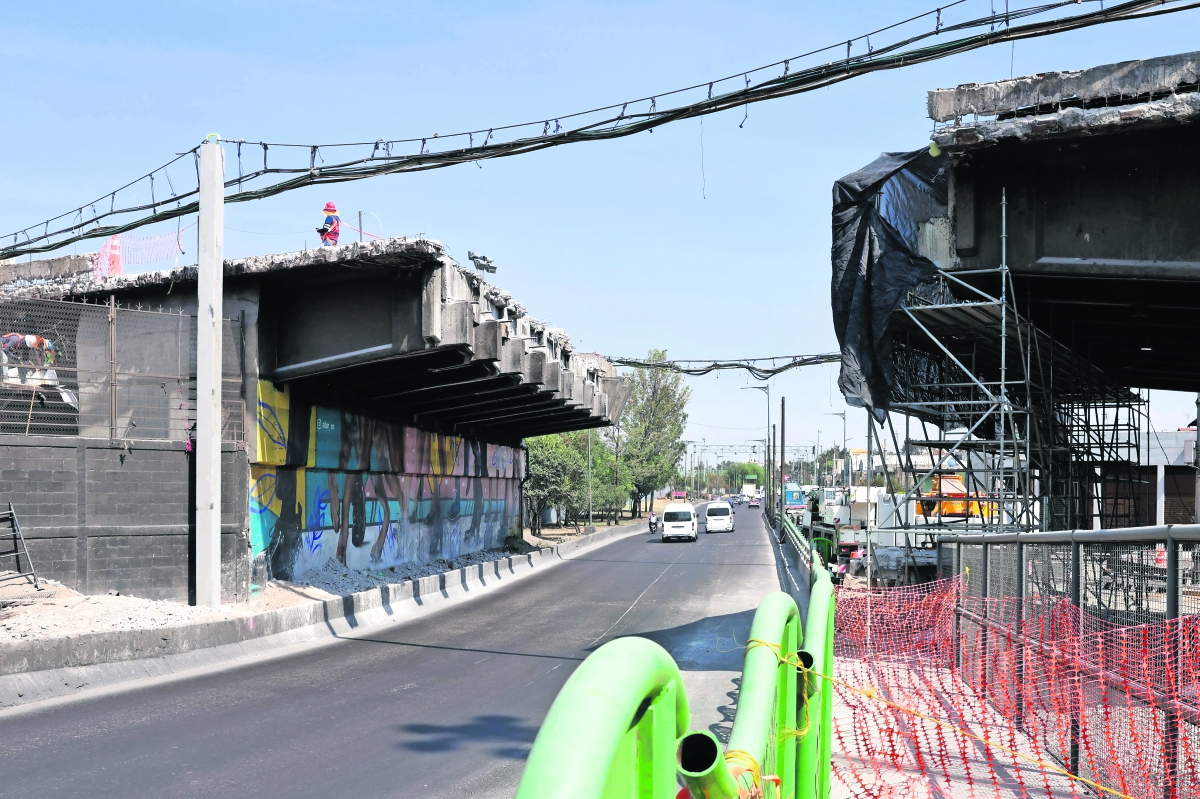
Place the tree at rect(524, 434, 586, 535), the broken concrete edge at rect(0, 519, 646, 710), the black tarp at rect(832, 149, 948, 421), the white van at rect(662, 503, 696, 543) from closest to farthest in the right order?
1. the broken concrete edge at rect(0, 519, 646, 710)
2. the black tarp at rect(832, 149, 948, 421)
3. the white van at rect(662, 503, 696, 543)
4. the tree at rect(524, 434, 586, 535)

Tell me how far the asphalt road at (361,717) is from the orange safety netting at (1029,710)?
1.96 metres

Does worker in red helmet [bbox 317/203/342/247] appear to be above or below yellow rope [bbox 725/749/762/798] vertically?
above

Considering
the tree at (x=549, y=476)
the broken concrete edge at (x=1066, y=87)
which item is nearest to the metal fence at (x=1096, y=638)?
the broken concrete edge at (x=1066, y=87)

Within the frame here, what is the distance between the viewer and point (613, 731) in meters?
1.38

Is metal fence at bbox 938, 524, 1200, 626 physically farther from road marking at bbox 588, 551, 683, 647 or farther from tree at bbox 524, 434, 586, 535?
tree at bbox 524, 434, 586, 535

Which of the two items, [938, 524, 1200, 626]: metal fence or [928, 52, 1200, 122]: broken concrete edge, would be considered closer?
[938, 524, 1200, 626]: metal fence

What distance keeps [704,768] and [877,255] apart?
17744mm

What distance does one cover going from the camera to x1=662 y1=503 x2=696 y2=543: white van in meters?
52.0

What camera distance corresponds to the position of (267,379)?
2053 centimetres

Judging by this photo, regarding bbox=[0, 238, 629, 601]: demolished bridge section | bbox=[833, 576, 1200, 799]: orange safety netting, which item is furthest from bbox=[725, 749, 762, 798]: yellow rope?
bbox=[0, 238, 629, 601]: demolished bridge section

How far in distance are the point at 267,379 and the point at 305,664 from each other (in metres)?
7.31

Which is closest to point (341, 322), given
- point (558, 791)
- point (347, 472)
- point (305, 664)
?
point (347, 472)

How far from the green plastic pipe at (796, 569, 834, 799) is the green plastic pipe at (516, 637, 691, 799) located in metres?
1.88

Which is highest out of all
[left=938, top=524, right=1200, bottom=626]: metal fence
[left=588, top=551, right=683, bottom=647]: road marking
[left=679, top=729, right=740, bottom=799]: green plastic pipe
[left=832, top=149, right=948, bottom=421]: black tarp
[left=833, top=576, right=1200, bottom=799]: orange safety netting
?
[left=832, top=149, right=948, bottom=421]: black tarp
